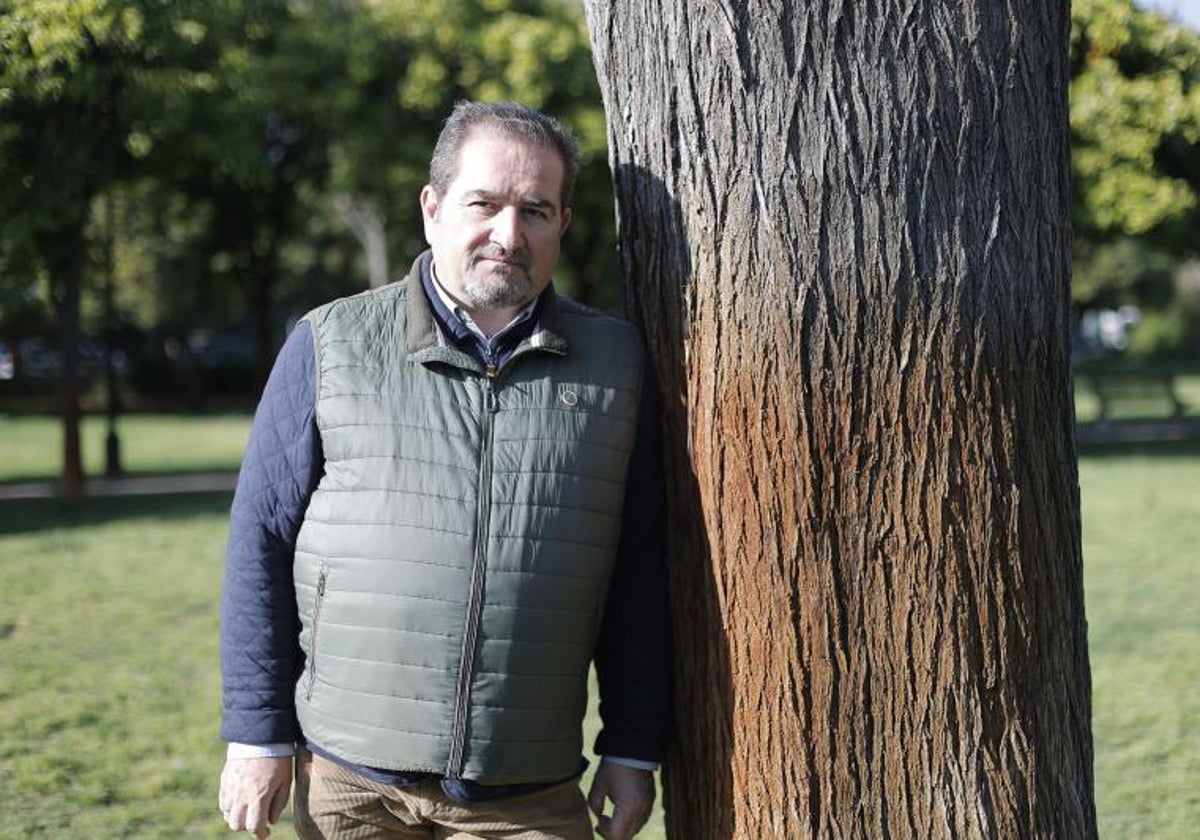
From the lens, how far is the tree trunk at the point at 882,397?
2523mm

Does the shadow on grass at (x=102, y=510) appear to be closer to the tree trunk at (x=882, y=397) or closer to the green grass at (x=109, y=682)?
the green grass at (x=109, y=682)

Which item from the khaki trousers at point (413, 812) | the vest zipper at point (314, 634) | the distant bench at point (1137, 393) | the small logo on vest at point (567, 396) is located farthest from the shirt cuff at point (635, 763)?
the distant bench at point (1137, 393)

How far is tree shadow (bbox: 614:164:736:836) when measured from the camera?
275 cm

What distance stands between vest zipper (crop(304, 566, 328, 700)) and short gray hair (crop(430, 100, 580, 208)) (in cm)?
78

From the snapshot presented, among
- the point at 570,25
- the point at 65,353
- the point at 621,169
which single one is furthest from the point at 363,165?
the point at 621,169

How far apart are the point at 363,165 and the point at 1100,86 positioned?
35.6 ft

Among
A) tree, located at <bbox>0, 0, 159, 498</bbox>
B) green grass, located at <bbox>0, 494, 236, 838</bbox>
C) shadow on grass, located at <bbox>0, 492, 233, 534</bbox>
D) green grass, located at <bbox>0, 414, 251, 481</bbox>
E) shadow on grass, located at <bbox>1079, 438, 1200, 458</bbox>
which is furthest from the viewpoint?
green grass, located at <bbox>0, 414, 251, 481</bbox>

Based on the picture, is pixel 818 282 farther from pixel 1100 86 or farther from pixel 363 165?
pixel 363 165

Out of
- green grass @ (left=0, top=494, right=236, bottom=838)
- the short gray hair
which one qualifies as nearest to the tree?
green grass @ (left=0, top=494, right=236, bottom=838)

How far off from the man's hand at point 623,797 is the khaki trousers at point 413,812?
0.28 ft

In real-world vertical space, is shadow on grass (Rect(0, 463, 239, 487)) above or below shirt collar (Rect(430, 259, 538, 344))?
below

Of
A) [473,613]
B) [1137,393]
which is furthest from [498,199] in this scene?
[1137,393]

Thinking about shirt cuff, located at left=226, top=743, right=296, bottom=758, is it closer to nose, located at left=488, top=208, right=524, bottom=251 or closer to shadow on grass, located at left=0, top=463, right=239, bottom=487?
nose, located at left=488, top=208, right=524, bottom=251

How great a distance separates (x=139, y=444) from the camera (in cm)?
2444
